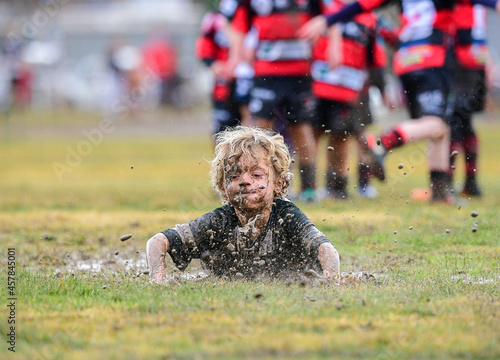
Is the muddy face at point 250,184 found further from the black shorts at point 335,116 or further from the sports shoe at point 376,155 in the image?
the black shorts at point 335,116

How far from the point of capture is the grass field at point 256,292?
3242 mm

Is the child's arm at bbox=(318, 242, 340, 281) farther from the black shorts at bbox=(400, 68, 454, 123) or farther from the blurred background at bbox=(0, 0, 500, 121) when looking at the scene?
the blurred background at bbox=(0, 0, 500, 121)

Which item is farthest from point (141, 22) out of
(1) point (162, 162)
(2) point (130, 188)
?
(2) point (130, 188)

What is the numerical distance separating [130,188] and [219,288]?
751 cm

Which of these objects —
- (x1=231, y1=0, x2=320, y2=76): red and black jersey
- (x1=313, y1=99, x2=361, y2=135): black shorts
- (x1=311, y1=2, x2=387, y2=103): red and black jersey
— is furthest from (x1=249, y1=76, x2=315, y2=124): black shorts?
(x1=313, y1=99, x2=361, y2=135): black shorts

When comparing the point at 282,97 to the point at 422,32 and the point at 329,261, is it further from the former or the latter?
the point at 329,261

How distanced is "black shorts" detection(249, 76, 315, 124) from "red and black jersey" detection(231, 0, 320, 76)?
0.07 meters

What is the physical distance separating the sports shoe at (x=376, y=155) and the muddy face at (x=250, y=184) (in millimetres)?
2451

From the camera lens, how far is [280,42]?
27.6 feet

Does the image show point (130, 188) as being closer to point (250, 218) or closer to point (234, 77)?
point (234, 77)

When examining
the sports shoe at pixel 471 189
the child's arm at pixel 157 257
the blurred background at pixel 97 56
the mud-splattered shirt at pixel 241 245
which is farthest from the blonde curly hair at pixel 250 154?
the blurred background at pixel 97 56

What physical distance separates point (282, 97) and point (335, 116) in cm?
92

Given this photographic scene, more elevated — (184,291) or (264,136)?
(264,136)

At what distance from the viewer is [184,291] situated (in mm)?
4215
